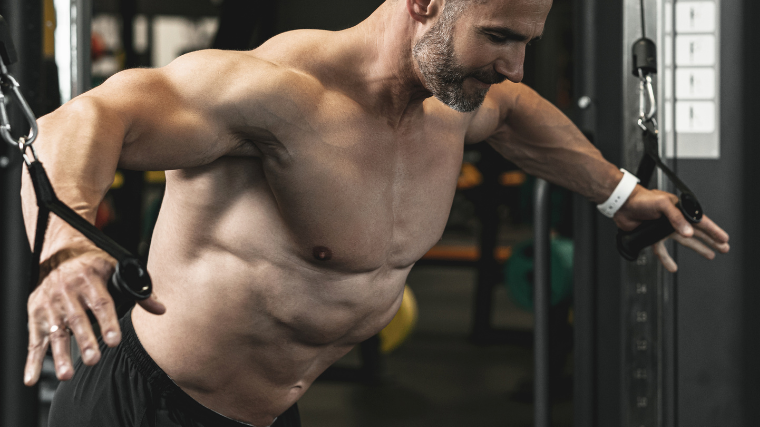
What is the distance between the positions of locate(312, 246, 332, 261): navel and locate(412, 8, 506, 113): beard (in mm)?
300

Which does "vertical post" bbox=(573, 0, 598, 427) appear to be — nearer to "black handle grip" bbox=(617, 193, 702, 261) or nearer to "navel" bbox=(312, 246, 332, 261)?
"black handle grip" bbox=(617, 193, 702, 261)

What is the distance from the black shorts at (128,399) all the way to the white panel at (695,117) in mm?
1232

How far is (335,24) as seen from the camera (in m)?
3.69

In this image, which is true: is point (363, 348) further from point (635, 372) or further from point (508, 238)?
point (508, 238)

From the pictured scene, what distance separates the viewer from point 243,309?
43.3 inches

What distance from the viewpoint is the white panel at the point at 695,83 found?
1.60 m

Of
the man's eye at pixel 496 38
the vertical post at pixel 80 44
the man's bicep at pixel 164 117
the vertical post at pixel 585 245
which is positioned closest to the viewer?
the man's bicep at pixel 164 117

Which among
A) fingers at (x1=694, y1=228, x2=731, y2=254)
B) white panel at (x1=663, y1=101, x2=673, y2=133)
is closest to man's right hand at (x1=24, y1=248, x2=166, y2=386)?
fingers at (x1=694, y1=228, x2=731, y2=254)

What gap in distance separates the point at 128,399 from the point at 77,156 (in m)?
0.58

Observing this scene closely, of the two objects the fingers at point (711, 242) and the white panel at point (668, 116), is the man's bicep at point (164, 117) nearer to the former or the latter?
the fingers at point (711, 242)

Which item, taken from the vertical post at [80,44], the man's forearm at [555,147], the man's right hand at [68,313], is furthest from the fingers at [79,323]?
the vertical post at [80,44]

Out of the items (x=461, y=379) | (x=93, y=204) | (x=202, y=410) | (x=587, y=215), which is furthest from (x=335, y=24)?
(x=93, y=204)

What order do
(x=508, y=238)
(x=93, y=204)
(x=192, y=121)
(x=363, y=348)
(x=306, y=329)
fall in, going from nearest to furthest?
(x=93, y=204) → (x=192, y=121) → (x=306, y=329) → (x=363, y=348) → (x=508, y=238)

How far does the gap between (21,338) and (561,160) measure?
1.25 m
